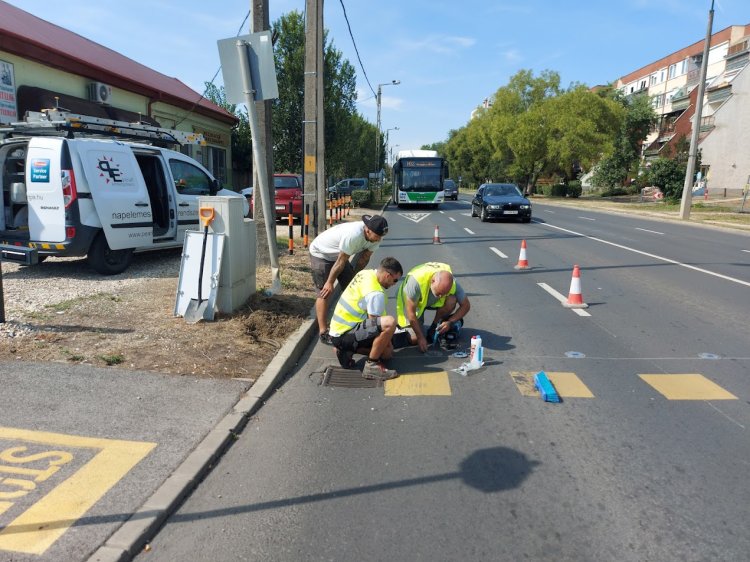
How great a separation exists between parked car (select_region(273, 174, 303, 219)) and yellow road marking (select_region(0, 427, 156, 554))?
16239 millimetres

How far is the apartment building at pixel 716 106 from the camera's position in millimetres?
46125

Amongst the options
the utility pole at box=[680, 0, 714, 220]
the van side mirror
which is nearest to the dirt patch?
the van side mirror

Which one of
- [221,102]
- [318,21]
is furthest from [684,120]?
[318,21]

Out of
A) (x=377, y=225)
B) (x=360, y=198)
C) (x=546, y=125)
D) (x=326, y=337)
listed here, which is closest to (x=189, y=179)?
(x=326, y=337)

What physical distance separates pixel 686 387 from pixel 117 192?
7860 millimetres

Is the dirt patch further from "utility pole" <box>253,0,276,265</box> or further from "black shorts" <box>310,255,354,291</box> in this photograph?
"utility pole" <box>253,0,276,265</box>

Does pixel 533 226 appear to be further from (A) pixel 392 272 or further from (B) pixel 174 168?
(A) pixel 392 272

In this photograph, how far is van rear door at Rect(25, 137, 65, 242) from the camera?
797 centimetres

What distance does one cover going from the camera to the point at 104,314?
21.5 feet

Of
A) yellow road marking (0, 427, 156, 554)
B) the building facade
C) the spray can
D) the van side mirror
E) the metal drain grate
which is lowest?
the metal drain grate

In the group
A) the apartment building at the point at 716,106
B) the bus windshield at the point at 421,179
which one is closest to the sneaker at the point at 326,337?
the bus windshield at the point at 421,179

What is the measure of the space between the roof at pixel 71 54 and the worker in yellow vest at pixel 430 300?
40.8 ft

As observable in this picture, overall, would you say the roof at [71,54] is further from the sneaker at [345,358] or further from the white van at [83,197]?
the sneaker at [345,358]

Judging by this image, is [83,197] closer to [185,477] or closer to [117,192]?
[117,192]
